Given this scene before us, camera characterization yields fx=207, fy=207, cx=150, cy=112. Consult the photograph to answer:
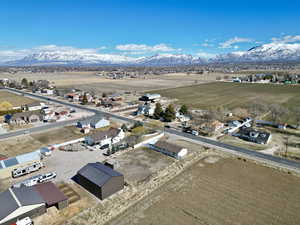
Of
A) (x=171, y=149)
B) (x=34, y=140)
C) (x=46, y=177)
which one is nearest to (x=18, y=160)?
(x=46, y=177)

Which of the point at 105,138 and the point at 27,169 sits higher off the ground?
the point at 105,138

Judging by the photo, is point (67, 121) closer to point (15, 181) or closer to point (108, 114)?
point (108, 114)

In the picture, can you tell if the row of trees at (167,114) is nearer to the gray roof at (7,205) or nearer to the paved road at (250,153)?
the paved road at (250,153)

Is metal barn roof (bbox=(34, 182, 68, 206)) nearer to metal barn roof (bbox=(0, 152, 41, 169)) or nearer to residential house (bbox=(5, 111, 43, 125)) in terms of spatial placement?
metal barn roof (bbox=(0, 152, 41, 169))

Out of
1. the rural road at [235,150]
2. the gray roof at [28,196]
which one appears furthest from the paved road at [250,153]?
the gray roof at [28,196]

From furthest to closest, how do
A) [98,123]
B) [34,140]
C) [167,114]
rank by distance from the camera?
[167,114] < [98,123] < [34,140]

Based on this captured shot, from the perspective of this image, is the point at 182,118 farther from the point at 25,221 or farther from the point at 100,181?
the point at 25,221

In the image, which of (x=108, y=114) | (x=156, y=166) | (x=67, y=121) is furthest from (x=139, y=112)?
(x=156, y=166)

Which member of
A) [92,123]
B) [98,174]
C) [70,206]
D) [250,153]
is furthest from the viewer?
[92,123]
